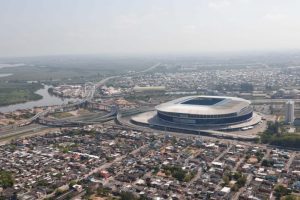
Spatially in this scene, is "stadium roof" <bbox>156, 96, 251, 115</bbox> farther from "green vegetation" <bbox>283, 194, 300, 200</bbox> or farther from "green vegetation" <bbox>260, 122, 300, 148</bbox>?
"green vegetation" <bbox>283, 194, 300, 200</bbox>

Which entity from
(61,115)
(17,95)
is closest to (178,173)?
(61,115)

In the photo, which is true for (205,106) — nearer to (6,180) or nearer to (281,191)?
(281,191)

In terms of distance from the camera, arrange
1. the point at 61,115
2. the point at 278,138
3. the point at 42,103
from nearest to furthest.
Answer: the point at 278,138
the point at 61,115
the point at 42,103

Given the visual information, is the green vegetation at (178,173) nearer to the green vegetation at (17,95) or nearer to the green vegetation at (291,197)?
the green vegetation at (291,197)

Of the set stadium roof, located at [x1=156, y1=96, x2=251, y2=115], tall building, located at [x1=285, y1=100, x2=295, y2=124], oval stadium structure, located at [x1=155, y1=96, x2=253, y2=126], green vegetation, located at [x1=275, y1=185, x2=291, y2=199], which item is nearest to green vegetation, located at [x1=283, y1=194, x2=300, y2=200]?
green vegetation, located at [x1=275, y1=185, x2=291, y2=199]

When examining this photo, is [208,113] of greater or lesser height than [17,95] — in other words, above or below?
above

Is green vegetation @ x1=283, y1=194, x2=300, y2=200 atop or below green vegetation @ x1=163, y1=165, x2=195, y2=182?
below

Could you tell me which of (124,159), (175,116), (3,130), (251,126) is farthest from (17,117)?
(251,126)

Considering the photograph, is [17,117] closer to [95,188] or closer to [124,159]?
[124,159]
